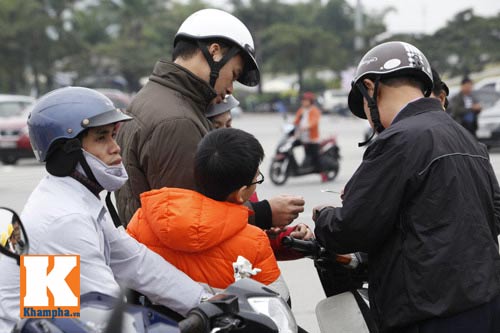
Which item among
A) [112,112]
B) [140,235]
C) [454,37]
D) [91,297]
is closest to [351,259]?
[140,235]

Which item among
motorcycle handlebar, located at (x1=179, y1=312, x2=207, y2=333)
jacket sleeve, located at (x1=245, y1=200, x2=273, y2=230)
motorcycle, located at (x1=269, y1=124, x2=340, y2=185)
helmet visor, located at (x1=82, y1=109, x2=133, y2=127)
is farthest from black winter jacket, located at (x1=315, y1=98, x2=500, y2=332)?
motorcycle, located at (x1=269, y1=124, x2=340, y2=185)

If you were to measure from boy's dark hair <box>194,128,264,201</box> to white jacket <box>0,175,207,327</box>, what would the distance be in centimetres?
32

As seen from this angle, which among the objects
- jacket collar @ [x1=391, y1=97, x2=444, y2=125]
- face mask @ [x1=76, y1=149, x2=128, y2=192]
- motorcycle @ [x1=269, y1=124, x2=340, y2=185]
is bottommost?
motorcycle @ [x1=269, y1=124, x2=340, y2=185]

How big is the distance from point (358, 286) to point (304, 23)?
74460 millimetres

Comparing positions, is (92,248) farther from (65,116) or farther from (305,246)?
(305,246)

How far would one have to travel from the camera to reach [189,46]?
3.51m

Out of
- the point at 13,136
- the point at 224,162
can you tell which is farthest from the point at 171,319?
the point at 13,136

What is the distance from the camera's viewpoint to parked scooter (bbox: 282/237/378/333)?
3.11 meters

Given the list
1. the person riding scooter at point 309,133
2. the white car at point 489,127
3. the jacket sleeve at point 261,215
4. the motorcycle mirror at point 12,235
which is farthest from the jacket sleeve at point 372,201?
the white car at point 489,127

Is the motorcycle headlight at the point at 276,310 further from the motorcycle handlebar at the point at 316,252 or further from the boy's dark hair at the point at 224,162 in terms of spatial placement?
the motorcycle handlebar at the point at 316,252

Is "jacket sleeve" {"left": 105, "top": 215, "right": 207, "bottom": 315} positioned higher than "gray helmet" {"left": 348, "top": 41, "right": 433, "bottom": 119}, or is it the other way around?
"gray helmet" {"left": 348, "top": 41, "right": 433, "bottom": 119}

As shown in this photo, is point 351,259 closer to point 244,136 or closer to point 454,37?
point 244,136

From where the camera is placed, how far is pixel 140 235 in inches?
114

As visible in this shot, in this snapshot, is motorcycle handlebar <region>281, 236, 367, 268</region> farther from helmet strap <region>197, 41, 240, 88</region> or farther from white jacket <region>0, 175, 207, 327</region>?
helmet strap <region>197, 41, 240, 88</region>
